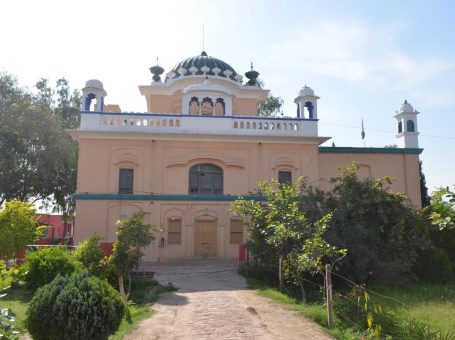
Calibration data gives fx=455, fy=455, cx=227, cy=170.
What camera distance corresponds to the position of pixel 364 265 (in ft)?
39.8

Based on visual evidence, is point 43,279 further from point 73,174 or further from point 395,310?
point 73,174

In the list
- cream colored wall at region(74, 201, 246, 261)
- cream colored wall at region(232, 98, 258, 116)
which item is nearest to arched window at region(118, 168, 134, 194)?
cream colored wall at region(74, 201, 246, 261)

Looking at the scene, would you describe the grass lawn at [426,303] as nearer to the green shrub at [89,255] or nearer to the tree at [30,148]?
the green shrub at [89,255]

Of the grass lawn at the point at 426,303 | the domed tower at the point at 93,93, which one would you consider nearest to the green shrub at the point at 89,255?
the grass lawn at the point at 426,303

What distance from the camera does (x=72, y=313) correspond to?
6535 millimetres

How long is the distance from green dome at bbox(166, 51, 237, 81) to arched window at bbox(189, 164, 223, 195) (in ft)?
19.7

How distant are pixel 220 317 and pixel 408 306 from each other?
172 inches

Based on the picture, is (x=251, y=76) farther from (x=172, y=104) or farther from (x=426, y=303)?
(x=426, y=303)

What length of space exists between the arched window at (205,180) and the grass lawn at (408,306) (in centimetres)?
705

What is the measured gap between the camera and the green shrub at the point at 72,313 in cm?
656

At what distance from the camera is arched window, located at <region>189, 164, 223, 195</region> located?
20.0m

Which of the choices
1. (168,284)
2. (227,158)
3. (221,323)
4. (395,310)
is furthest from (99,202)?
(395,310)

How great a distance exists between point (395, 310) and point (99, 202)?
12.9 meters

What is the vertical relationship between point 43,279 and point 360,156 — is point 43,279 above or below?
below
